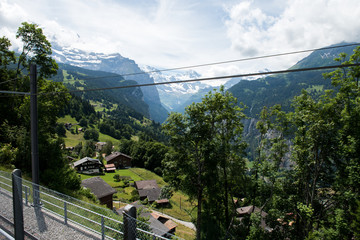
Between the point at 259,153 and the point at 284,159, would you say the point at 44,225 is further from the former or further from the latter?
the point at 284,159

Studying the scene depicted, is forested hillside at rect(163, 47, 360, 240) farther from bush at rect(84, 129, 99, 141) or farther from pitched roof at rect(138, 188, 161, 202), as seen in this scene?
bush at rect(84, 129, 99, 141)

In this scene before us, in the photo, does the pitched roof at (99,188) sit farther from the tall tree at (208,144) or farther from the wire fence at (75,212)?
the wire fence at (75,212)

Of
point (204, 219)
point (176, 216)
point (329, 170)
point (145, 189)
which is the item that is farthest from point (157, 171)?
point (329, 170)

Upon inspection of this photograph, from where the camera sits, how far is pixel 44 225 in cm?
877

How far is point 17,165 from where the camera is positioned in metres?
17.6

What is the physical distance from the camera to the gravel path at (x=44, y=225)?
7.99 m

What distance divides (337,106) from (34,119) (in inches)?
696

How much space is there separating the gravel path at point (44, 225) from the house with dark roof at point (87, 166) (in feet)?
232

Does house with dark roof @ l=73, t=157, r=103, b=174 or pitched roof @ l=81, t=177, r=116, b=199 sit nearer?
pitched roof @ l=81, t=177, r=116, b=199

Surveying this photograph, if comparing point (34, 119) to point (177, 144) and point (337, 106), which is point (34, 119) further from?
point (337, 106)

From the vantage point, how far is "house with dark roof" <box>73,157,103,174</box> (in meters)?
75.5

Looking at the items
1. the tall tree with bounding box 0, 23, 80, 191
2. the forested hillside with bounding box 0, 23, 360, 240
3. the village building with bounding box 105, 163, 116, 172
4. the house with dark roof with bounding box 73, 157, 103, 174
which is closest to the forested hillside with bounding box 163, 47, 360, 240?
the forested hillside with bounding box 0, 23, 360, 240

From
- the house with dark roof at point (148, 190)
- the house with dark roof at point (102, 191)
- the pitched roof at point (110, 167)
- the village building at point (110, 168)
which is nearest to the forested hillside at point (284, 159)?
the house with dark roof at point (102, 191)

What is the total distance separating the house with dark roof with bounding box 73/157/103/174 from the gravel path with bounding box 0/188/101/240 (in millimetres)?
70645
